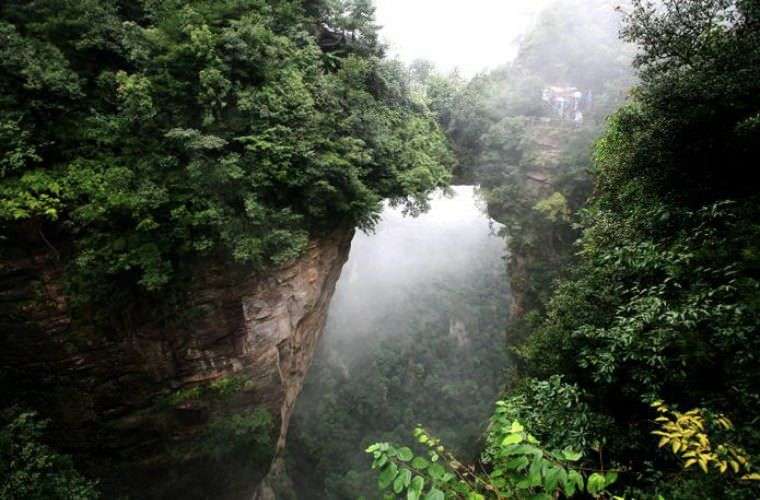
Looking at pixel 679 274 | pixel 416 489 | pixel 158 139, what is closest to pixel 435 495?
pixel 416 489

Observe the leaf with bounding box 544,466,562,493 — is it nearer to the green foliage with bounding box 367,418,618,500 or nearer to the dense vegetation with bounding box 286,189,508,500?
the green foliage with bounding box 367,418,618,500

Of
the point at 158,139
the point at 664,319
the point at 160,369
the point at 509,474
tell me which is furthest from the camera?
the point at 160,369

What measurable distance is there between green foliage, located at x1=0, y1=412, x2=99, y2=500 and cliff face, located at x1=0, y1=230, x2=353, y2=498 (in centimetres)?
104

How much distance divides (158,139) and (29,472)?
17.8 ft

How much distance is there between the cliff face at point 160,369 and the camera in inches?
261

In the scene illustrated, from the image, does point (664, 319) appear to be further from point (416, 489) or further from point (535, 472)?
point (416, 489)

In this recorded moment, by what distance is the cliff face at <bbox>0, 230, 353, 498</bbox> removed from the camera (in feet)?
21.8

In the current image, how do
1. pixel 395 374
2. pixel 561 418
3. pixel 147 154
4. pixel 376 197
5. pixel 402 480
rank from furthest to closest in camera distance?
pixel 395 374, pixel 376 197, pixel 147 154, pixel 561 418, pixel 402 480

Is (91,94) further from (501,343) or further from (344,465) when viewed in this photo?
(501,343)

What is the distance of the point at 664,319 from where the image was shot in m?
3.40

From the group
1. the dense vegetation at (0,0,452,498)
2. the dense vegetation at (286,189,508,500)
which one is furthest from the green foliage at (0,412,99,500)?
the dense vegetation at (286,189,508,500)

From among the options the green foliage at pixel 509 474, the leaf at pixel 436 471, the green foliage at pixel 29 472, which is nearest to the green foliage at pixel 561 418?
the green foliage at pixel 509 474

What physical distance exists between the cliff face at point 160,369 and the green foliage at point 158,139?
75 centimetres

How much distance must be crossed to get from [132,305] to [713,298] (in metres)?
8.40
